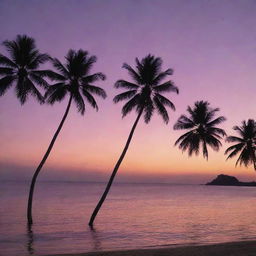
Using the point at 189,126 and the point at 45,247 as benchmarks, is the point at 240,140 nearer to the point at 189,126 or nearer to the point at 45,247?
the point at 189,126

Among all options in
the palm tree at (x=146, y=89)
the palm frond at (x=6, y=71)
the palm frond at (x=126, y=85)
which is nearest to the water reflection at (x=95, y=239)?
the palm tree at (x=146, y=89)

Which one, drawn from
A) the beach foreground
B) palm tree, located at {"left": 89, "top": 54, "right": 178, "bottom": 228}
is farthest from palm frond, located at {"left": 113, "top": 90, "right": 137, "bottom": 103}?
the beach foreground

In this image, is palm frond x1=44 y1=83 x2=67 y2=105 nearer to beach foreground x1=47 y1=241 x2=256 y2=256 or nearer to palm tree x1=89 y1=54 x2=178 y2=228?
palm tree x1=89 y1=54 x2=178 y2=228

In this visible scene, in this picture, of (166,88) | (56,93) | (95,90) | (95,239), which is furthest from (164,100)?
(95,239)

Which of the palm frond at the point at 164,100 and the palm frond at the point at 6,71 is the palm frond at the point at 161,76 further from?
the palm frond at the point at 6,71

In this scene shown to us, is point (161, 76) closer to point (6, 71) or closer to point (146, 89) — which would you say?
point (146, 89)

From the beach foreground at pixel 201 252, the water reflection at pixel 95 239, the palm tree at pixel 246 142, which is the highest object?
the palm tree at pixel 246 142

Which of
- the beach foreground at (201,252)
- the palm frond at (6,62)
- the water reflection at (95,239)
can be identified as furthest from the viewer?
the palm frond at (6,62)

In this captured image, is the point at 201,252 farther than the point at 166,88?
No

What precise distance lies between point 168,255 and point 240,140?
101ft

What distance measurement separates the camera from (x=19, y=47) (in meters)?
28.4

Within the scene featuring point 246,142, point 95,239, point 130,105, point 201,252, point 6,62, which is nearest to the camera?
point 201,252

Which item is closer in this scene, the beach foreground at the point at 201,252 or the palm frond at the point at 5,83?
the beach foreground at the point at 201,252

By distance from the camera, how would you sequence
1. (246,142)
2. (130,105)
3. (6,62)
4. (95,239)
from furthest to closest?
1. (246,142)
2. (130,105)
3. (6,62)
4. (95,239)
